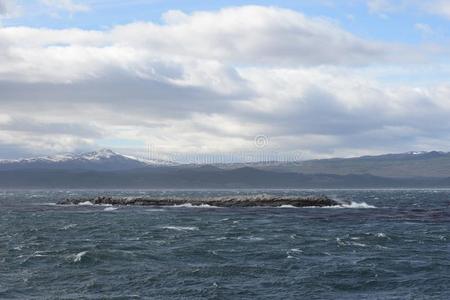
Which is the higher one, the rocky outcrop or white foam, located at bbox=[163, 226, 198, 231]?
the rocky outcrop

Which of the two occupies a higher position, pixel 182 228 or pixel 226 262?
pixel 182 228

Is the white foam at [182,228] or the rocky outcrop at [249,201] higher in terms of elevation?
the rocky outcrop at [249,201]

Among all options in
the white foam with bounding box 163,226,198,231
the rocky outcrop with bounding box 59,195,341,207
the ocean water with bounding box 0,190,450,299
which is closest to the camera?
the ocean water with bounding box 0,190,450,299

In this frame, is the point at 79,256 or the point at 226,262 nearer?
the point at 226,262

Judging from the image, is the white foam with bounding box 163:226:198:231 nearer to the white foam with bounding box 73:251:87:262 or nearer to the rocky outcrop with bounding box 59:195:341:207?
the white foam with bounding box 73:251:87:262

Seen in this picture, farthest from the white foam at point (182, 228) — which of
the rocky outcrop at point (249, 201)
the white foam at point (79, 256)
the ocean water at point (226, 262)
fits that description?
the rocky outcrop at point (249, 201)

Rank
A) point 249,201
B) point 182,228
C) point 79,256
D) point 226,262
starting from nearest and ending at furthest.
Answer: point 226,262, point 79,256, point 182,228, point 249,201

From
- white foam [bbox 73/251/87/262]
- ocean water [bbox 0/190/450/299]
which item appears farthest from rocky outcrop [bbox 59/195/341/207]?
white foam [bbox 73/251/87/262]

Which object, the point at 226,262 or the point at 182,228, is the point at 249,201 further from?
the point at 226,262

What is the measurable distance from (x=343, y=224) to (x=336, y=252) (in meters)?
31.1

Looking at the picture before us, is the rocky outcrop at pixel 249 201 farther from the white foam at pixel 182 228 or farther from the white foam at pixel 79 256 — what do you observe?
the white foam at pixel 79 256

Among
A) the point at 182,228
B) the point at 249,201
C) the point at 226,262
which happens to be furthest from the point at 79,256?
the point at 249,201

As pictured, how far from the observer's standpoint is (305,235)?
70.8 meters

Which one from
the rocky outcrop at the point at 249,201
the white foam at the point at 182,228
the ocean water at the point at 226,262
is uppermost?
the rocky outcrop at the point at 249,201
